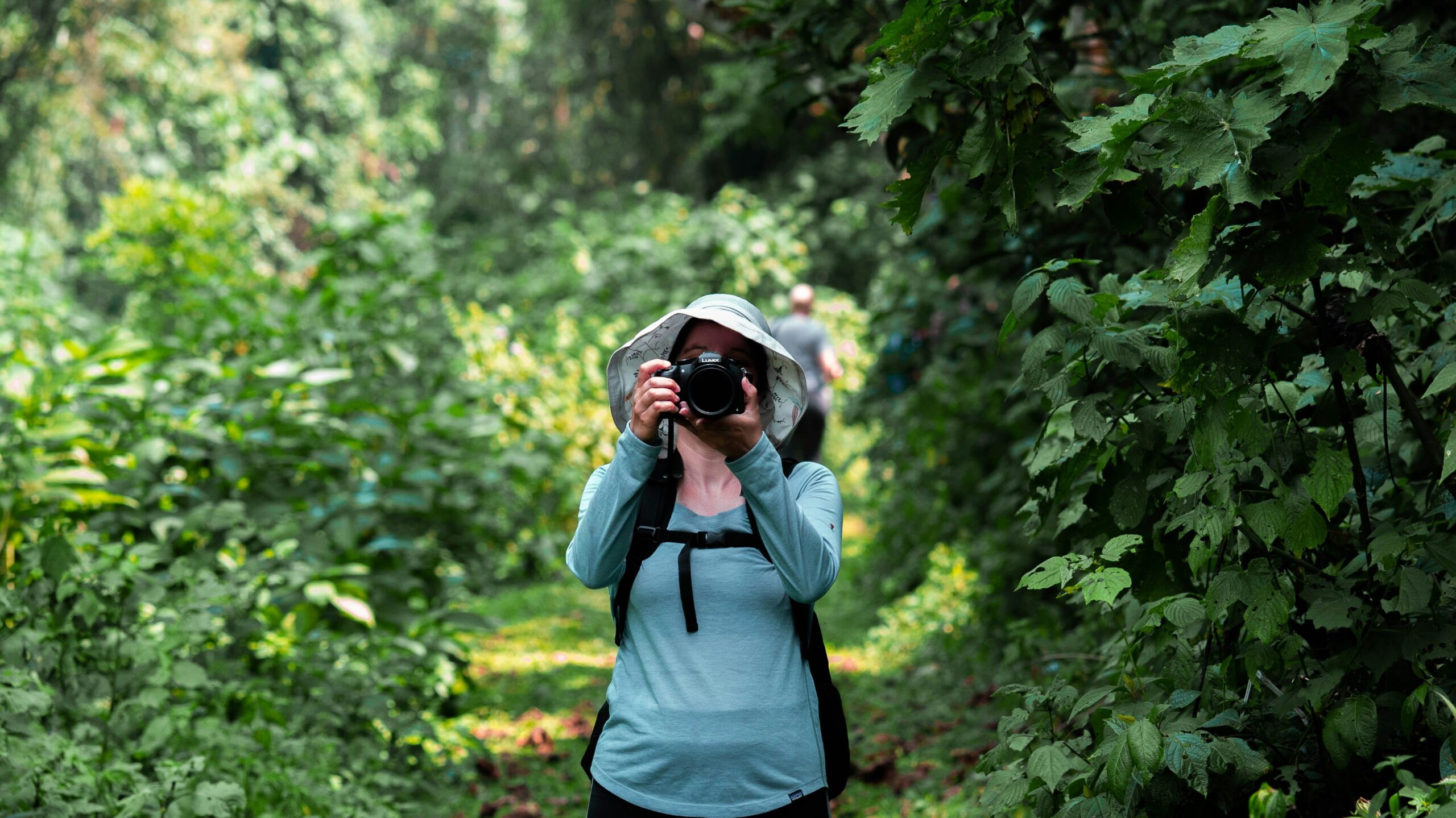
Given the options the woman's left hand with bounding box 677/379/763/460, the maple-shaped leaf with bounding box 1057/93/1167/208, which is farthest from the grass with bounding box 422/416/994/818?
the maple-shaped leaf with bounding box 1057/93/1167/208

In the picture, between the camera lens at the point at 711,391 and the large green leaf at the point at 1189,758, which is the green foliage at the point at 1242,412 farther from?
the camera lens at the point at 711,391

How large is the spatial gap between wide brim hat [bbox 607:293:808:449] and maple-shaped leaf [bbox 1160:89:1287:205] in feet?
2.53

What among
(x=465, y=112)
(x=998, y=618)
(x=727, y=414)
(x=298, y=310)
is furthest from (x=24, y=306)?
(x=465, y=112)

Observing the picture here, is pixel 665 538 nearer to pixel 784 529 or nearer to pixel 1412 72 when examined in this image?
pixel 784 529

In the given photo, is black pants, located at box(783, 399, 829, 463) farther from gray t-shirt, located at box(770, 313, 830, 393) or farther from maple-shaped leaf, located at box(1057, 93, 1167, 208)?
maple-shaped leaf, located at box(1057, 93, 1167, 208)

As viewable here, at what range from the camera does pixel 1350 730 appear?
185cm

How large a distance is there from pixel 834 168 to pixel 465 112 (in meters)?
10.1

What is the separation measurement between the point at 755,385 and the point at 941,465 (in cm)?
498

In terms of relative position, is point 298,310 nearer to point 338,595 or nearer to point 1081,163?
point 338,595

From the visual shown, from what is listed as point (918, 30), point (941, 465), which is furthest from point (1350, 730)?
point (941, 465)

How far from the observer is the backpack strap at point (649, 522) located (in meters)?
2.13

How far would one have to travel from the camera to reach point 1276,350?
200cm

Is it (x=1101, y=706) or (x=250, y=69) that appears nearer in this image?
(x=1101, y=706)

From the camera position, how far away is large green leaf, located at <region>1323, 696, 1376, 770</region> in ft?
6.00
